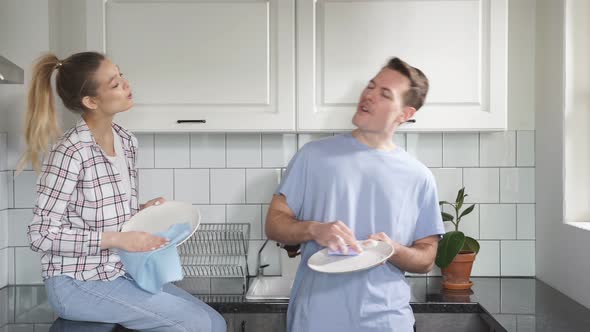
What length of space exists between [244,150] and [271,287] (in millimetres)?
544

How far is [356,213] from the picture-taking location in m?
1.75

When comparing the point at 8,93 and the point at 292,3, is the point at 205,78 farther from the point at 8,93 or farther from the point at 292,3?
the point at 8,93

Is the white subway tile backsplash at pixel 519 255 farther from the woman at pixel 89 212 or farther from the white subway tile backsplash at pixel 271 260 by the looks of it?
the woman at pixel 89 212

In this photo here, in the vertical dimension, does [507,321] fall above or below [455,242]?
below

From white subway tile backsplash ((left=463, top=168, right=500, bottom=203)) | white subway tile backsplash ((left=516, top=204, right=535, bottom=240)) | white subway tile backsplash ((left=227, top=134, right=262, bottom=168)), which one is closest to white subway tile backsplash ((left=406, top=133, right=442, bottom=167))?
white subway tile backsplash ((left=463, top=168, right=500, bottom=203))

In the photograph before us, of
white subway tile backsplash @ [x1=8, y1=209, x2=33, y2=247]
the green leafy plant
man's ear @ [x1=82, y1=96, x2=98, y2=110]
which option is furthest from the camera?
white subway tile backsplash @ [x1=8, y1=209, x2=33, y2=247]

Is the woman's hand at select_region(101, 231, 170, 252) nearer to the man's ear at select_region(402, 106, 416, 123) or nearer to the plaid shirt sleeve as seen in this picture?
Answer: the plaid shirt sleeve

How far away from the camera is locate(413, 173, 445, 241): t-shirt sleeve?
181cm

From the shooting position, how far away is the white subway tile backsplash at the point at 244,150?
8.89 ft

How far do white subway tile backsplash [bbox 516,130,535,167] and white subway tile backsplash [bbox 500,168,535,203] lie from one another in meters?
0.04

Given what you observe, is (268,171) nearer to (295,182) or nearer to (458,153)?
(458,153)

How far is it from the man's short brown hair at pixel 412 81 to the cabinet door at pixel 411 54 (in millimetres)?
529

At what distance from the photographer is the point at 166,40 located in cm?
235

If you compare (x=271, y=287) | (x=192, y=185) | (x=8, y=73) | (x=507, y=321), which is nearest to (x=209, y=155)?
(x=192, y=185)
